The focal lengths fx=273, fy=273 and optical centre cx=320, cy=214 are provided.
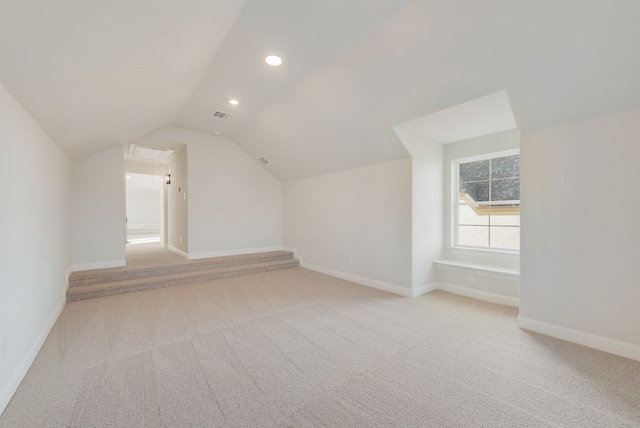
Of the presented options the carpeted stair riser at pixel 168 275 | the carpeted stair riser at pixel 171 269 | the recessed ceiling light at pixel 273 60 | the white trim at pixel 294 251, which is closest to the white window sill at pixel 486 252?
the white trim at pixel 294 251

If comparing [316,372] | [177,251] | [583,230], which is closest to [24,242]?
[316,372]

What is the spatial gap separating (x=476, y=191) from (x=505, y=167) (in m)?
0.53

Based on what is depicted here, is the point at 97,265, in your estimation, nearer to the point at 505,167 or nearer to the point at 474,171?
the point at 474,171

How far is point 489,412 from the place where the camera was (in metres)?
1.73

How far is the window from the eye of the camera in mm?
4047

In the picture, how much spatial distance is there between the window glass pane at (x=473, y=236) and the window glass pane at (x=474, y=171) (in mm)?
793

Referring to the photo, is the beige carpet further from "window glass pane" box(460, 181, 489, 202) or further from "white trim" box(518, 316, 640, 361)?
"window glass pane" box(460, 181, 489, 202)

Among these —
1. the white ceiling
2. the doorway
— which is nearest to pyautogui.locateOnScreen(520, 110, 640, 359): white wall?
the white ceiling

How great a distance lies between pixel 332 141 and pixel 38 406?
13.8 feet

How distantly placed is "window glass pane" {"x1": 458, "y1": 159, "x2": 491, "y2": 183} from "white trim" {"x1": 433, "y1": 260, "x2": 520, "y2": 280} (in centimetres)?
139

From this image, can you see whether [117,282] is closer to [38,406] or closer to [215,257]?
[215,257]

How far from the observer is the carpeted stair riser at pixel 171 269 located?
13.9 feet

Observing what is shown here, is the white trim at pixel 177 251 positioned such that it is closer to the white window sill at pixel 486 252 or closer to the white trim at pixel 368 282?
the white trim at pixel 368 282

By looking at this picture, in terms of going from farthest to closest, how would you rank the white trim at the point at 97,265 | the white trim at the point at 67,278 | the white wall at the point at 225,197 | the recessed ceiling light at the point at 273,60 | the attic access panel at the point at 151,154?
the attic access panel at the point at 151,154, the white wall at the point at 225,197, the white trim at the point at 97,265, the white trim at the point at 67,278, the recessed ceiling light at the point at 273,60
